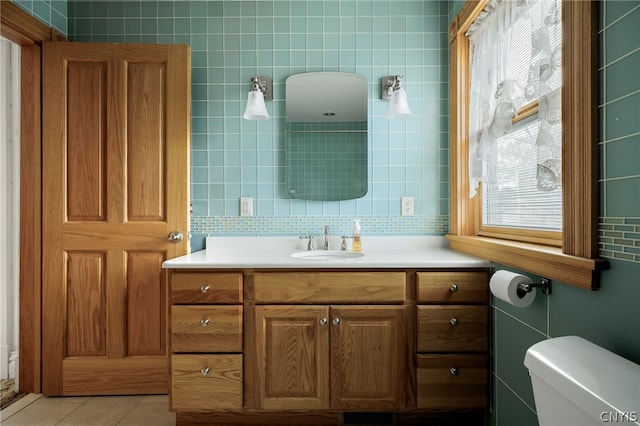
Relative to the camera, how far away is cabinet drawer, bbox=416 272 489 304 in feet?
5.27

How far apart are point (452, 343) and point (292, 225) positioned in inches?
40.6

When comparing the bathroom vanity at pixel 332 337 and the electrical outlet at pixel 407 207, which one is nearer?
the bathroom vanity at pixel 332 337

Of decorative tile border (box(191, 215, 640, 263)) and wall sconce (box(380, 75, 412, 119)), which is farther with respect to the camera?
decorative tile border (box(191, 215, 640, 263))

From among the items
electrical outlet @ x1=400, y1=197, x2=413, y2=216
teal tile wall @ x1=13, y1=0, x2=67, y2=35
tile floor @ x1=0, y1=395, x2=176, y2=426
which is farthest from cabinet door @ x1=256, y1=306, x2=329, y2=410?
teal tile wall @ x1=13, y1=0, x2=67, y2=35

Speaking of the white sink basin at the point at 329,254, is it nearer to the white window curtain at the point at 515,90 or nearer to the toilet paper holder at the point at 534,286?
the white window curtain at the point at 515,90

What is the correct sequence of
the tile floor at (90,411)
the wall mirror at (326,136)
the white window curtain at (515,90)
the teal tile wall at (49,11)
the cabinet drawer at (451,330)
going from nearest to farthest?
the white window curtain at (515,90), the cabinet drawer at (451,330), the tile floor at (90,411), the teal tile wall at (49,11), the wall mirror at (326,136)

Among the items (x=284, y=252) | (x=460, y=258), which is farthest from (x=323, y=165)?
(x=460, y=258)

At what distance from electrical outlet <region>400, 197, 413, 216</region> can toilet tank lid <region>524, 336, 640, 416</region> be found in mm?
1234

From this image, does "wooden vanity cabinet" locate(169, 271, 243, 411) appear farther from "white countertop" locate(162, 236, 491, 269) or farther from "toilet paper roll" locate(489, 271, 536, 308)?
"toilet paper roll" locate(489, 271, 536, 308)

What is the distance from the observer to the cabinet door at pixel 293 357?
5.27 feet

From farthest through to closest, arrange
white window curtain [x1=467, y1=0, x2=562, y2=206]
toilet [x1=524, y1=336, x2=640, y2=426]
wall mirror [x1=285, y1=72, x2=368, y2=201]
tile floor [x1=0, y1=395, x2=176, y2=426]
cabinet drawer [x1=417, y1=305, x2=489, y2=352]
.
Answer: wall mirror [x1=285, y1=72, x2=368, y2=201] → tile floor [x1=0, y1=395, x2=176, y2=426] → cabinet drawer [x1=417, y1=305, x2=489, y2=352] → white window curtain [x1=467, y1=0, x2=562, y2=206] → toilet [x1=524, y1=336, x2=640, y2=426]

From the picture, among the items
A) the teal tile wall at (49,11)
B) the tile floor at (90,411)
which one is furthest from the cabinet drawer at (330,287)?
the teal tile wall at (49,11)

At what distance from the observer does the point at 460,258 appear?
171cm

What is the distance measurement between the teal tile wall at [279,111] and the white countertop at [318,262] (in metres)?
0.07
